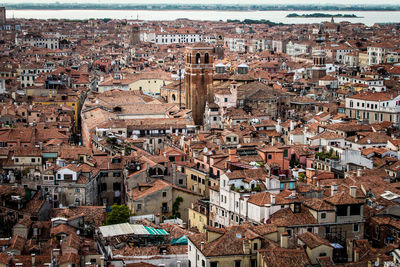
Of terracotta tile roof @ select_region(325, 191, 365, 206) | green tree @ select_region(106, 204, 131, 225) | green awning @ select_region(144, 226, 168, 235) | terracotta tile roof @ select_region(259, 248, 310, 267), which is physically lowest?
green tree @ select_region(106, 204, 131, 225)

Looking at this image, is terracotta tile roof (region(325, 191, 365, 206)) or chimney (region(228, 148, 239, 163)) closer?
terracotta tile roof (region(325, 191, 365, 206))

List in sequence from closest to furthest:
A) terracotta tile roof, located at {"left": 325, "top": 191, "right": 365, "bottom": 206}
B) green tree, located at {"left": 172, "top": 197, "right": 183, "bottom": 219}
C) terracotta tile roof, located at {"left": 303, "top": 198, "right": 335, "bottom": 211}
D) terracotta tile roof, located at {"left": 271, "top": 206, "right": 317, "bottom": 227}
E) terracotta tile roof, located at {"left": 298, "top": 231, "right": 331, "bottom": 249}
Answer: terracotta tile roof, located at {"left": 298, "top": 231, "right": 331, "bottom": 249}, terracotta tile roof, located at {"left": 271, "top": 206, "right": 317, "bottom": 227}, terracotta tile roof, located at {"left": 303, "top": 198, "right": 335, "bottom": 211}, terracotta tile roof, located at {"left": 325, "top": 191, "right": 365, "bottom": 206}, green tree, located at {"left": 172, "top": 197, "right": 183, "bottom": 219}

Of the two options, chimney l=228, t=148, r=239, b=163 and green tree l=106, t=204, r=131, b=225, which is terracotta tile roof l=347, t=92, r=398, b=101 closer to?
chimney l=228, t=148, r=239, b=163

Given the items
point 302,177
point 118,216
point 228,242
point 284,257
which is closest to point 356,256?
point 284,257

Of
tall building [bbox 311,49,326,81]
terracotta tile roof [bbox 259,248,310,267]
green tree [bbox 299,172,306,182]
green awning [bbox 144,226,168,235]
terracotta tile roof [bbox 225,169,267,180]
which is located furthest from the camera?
tall building [bbox 311,49,326,81]

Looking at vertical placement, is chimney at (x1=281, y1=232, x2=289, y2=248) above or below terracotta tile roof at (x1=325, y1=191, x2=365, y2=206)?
below

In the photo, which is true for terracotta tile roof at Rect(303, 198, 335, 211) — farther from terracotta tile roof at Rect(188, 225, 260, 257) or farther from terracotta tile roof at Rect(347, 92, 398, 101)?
terracotta tile roof at Rect(347, 92, 398, 101)

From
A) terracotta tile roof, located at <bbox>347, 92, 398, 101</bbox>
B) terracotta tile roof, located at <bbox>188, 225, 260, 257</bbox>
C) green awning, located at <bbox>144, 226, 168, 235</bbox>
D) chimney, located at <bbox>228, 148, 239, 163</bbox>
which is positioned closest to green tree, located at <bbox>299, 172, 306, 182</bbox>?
chimney, located at <bbox>228, 148, 239, 163</bbox>

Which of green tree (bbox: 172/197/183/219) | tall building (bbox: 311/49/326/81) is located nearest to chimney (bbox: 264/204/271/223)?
green tree (bbox: 172/197/183/219)

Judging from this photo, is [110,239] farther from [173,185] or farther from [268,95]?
[268,95]

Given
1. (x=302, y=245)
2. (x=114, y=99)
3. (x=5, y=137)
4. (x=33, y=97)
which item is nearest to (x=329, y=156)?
(x=302, y=245)
